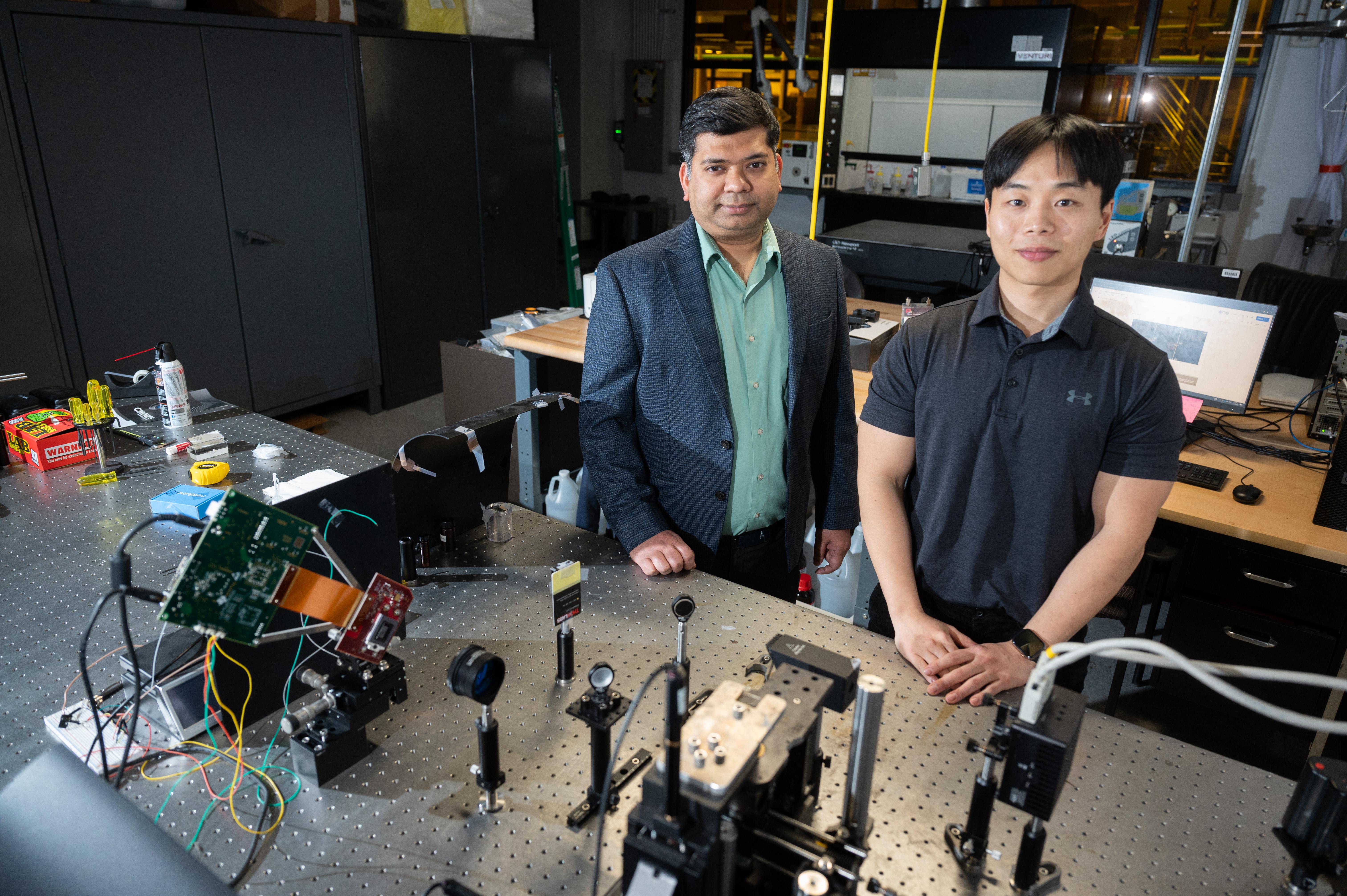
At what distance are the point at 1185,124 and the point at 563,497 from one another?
5449 millimetres

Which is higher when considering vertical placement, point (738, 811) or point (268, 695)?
point (738, 811)

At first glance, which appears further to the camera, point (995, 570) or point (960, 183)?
point (960, 183)

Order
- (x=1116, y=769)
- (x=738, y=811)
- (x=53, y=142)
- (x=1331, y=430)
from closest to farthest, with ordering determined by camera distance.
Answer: (x=738, y=811)
(x=1116, y=769)
(x=1331, y=430)
(x=53, y=142)

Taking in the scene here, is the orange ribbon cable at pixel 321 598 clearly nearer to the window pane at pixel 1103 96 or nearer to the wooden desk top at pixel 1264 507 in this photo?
the wooden desk top at pixel 1264 507

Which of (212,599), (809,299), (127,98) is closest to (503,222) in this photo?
(127,98)

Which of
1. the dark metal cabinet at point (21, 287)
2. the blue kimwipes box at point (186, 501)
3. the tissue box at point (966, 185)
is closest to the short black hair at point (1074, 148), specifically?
the blue kimwipes box at point (186, 501)

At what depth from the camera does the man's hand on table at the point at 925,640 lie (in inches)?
45.5

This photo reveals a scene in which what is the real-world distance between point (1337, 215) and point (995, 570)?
5337 millimetres

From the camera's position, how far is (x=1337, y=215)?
500cm

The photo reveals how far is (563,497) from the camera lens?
2463 millimetres

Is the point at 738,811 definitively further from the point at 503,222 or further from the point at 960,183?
the point at 960,183

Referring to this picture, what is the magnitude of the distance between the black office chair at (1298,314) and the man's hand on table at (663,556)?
102 inches

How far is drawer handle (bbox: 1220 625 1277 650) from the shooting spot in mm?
1967

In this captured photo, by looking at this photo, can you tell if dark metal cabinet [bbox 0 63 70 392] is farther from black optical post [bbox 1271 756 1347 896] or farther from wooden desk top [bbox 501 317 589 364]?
black optical post [bbox 1271 756 1347 896]
